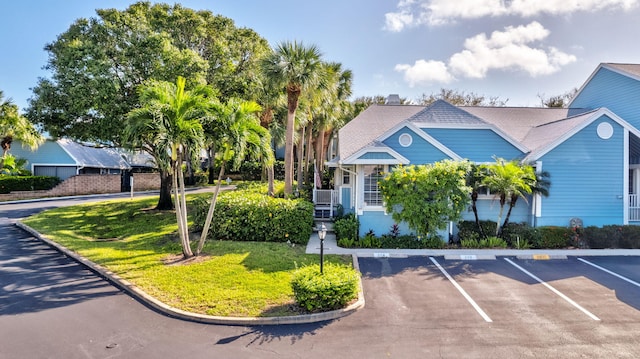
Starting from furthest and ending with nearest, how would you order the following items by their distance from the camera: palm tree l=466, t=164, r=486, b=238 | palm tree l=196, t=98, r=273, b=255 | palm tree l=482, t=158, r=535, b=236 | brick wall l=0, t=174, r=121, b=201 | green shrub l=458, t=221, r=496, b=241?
brick wall l=0, t=174, r=121, b=201 → green shrub l=458, t=221, r=496, b=241 → palm tree l=466, t=164, r=486, b=238 → palm tree l=482, t=158, r=535, b=236 → palm tree l=196, t=98, r=273, b=255

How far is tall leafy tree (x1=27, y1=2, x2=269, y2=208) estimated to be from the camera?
1596cm

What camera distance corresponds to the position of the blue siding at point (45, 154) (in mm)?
31969

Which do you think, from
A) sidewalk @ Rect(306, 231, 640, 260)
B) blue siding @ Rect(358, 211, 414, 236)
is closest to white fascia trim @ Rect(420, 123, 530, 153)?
sidewalk @ Rect(306, 231, 640, 260)

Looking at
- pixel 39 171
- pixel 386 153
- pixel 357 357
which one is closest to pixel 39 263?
pixel 357 357

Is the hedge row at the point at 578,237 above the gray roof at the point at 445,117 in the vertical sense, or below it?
below

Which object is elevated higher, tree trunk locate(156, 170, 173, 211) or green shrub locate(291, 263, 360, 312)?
tree trunk locate(156, 170, 173, 211)

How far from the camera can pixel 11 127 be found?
26.8m

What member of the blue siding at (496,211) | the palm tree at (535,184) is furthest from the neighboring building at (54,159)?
the palm tree at (535,184)

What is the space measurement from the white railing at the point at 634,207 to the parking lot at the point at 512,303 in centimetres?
423

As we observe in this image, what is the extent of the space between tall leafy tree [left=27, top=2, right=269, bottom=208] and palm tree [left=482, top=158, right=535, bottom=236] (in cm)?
1302

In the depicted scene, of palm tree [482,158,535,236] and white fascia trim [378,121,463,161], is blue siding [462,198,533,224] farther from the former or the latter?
white fascia trim [378,121,463,161]

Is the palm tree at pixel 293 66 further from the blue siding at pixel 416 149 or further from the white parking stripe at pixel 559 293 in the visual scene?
the white parking stripe at pixel 559 293

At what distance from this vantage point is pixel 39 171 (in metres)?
32.2

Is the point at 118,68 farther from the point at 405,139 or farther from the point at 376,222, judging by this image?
the point at 376,222
